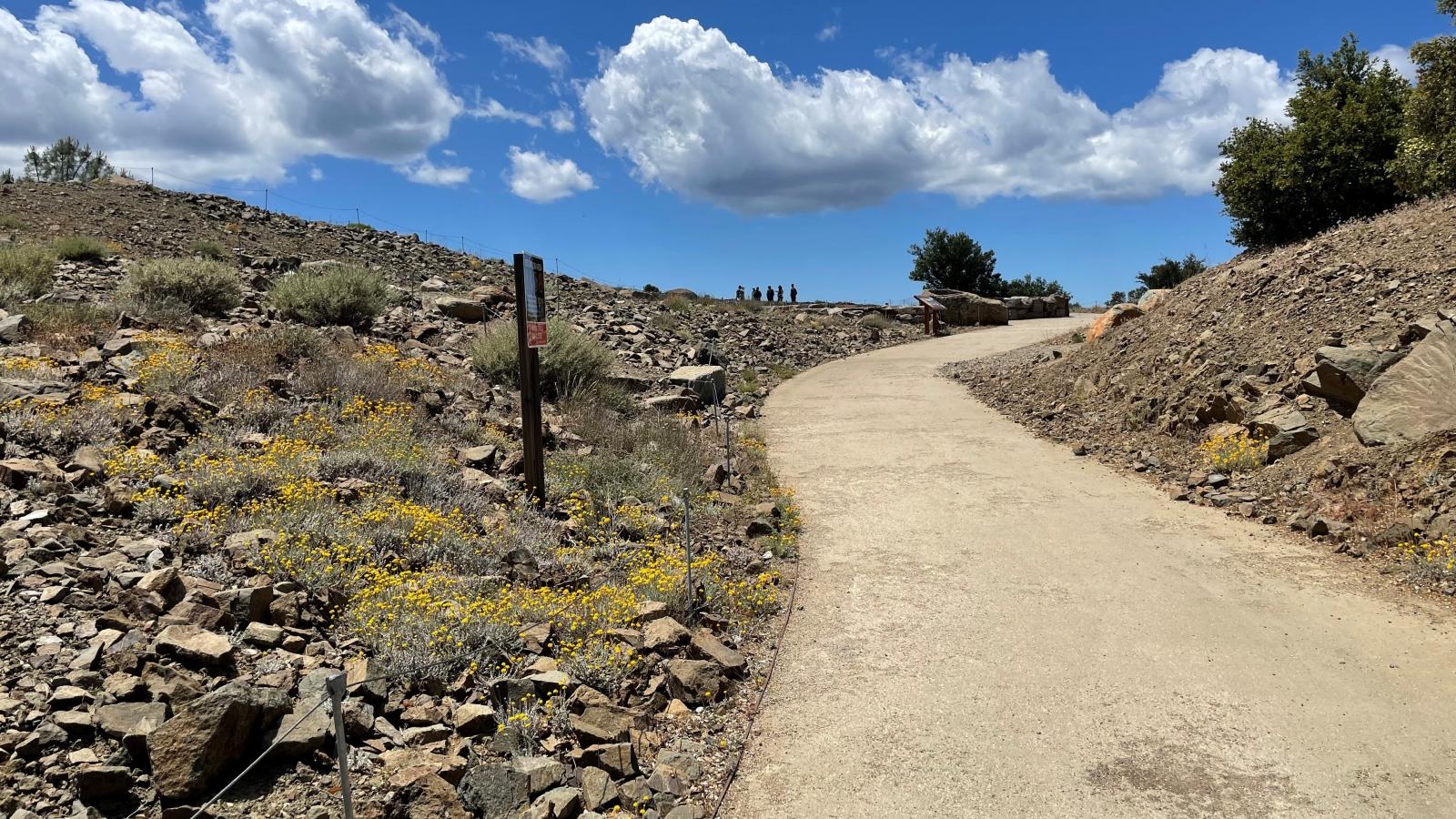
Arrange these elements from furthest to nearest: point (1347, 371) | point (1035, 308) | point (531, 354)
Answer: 1. point (1035, 308)
2. point (1347, 371)
3. point (531, 354)

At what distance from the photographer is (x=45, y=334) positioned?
9234 mm

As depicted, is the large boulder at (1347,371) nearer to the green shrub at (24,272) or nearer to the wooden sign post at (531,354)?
the wooden sign post at (531,354)

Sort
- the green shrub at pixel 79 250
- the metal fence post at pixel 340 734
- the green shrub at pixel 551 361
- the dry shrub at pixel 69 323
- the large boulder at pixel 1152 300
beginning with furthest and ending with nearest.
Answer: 1. the large boulder at pixel 1152 300
2. the green shrub at pixel 79 250
3. the green shrub at pixel 551 361
4. the dry shrub at pixel 69 323
5. the metal fence post at pixel 340 734

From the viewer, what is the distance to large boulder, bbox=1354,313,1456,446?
798cm

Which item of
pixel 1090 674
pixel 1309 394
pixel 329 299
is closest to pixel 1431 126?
pixel 1309 394

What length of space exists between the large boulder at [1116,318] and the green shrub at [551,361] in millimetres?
10804

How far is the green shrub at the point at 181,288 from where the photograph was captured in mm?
11781

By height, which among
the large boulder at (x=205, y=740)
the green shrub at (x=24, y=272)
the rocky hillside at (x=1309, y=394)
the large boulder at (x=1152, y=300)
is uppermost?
the green shrub at (x=24, y=272)

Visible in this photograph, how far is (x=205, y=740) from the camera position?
10.8 feet

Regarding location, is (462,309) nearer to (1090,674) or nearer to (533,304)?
(533,304)

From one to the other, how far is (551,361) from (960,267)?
116 ft

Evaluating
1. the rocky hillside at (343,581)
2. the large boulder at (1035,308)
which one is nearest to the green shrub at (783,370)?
the rocky hillside at (343,581)

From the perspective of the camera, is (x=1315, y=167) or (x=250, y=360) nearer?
(x=250, y=360)

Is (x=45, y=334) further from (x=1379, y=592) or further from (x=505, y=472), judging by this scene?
(x=1379, y=592)
